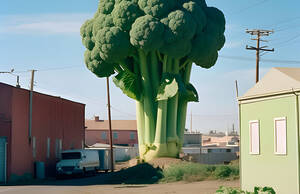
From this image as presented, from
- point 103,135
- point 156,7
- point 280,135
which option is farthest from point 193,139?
point 280,135

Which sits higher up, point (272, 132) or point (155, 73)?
point (155, 73)

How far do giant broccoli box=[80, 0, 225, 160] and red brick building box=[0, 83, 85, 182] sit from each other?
17.4 ft

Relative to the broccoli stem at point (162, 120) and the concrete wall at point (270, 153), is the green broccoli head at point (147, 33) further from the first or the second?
the concrete wall at point (270, 153)

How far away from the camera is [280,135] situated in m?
19.4

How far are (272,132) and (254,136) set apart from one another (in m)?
1.28

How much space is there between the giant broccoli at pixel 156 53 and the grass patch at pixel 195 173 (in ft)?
13.1

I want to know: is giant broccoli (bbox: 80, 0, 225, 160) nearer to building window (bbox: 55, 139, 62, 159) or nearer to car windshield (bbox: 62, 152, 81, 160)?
car windshield (bbox: 62, 152, 81, 160)

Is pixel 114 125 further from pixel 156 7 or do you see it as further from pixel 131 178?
pixel 156 7

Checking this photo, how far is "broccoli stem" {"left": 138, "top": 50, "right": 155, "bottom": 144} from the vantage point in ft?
124

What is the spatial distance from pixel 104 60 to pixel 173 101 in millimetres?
5601

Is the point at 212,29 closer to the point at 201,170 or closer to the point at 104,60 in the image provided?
the point at 104,60

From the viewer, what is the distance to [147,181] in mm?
33844

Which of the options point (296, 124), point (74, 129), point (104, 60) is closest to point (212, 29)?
point (104, 60)

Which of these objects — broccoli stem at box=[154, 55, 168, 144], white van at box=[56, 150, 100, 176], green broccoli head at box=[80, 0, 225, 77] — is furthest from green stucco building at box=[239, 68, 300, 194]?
white van at box=[56, 150, 100, 176]
